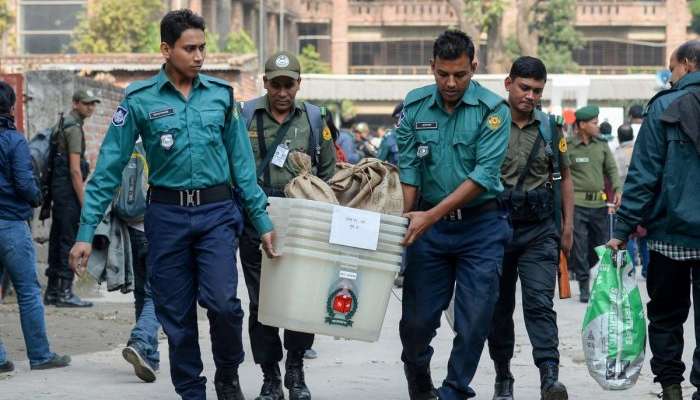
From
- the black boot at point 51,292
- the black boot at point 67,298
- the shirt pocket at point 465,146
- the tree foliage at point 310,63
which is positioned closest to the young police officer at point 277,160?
the shirt pocket at point 465,146

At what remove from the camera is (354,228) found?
22.5 feet

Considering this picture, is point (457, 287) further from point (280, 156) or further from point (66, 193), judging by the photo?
point (66, 193)

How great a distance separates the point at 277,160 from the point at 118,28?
43.2 meters

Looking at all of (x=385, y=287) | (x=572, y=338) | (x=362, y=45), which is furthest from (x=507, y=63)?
(x=385, y=287)

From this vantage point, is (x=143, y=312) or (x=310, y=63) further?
(x=310, y=63)

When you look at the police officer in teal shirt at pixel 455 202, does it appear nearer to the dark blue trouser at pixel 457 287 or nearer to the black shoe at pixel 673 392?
the dark blue trouser at pixel 457 287

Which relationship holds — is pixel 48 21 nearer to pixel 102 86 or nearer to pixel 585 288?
pixel 102 86

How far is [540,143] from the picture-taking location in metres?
8.23

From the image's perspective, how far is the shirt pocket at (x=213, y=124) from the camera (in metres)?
6.90

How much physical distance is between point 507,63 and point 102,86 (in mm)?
49866

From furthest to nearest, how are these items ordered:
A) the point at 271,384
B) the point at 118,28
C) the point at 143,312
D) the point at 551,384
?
1. the point at 118,28
2. the point at 143,312
3. the point at 271,384
4. the point at 551,384

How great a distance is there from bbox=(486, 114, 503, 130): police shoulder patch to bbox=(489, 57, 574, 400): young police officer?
104cm

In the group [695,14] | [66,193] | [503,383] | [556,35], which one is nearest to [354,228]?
[503,383]

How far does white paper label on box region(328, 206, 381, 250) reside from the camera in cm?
684
